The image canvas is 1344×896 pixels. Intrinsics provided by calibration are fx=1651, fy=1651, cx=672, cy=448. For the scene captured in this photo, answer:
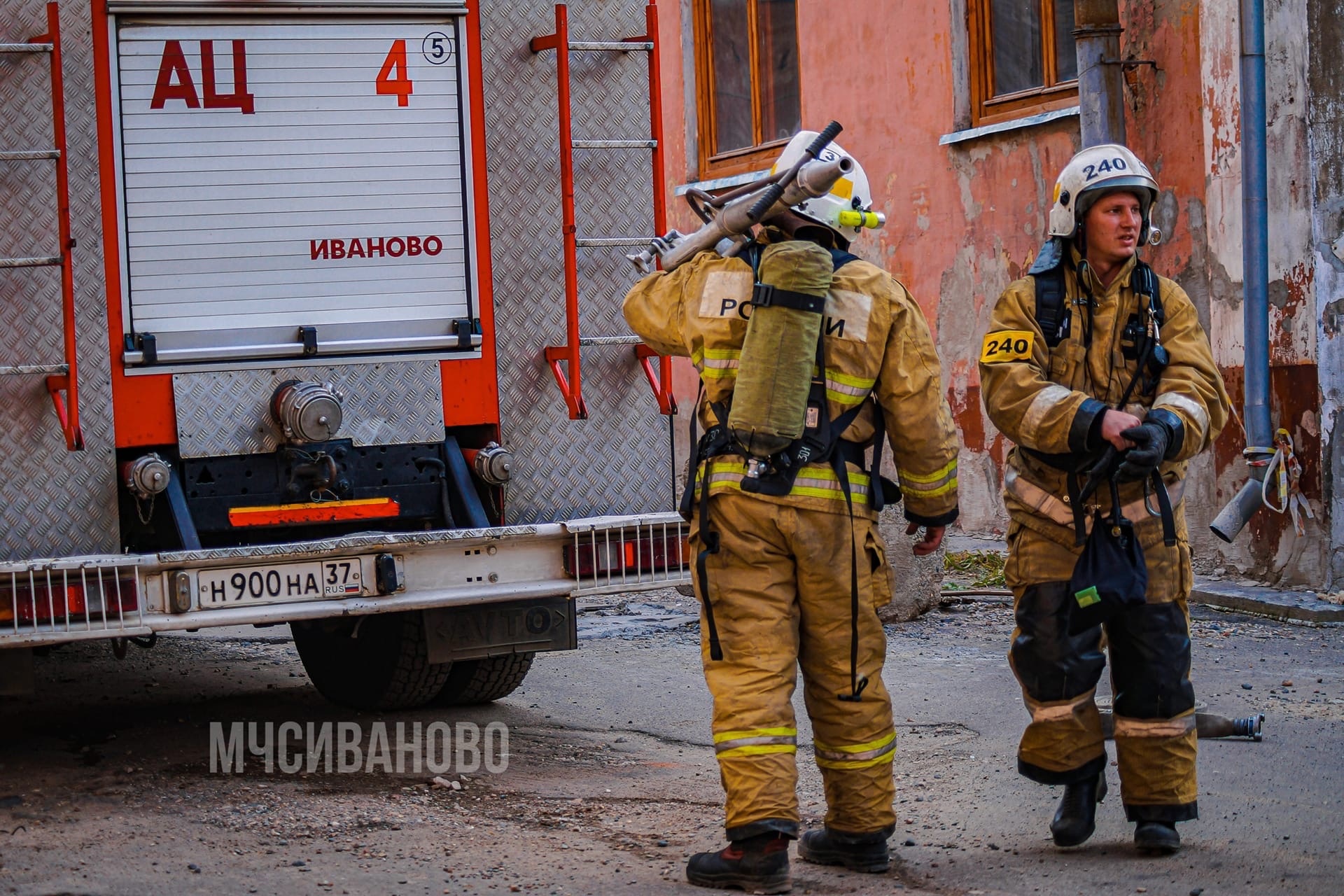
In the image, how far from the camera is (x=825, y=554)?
4191mm

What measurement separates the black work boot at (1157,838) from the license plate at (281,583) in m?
2.52

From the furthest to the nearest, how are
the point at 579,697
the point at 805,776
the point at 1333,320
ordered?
the point at 1333,320 → the point at 579,697 → the point at 805,776

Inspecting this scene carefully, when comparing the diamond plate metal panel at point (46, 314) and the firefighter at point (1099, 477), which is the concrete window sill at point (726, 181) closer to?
the diamond plate metal panel at point (46, 314)

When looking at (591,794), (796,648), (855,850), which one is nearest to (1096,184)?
(796,648)

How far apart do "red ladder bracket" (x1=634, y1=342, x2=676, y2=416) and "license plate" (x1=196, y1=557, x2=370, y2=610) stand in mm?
1311

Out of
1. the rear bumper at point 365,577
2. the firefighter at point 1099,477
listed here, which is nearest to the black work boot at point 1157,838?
the firefighter at point 1099,477

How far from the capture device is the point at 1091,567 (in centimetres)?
427

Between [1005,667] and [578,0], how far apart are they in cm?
327

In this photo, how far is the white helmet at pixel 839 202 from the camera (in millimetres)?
4340

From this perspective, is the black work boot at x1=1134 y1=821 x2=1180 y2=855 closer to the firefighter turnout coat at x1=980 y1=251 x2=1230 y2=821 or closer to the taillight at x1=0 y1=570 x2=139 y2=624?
the firefighter turnout coat at x1=980 y1=251 x2=1230 y2=821

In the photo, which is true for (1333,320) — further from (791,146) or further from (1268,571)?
(791,146)

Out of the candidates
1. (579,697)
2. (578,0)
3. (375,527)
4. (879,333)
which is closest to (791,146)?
(879,333)

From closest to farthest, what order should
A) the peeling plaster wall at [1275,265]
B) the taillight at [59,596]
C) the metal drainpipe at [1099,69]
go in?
1. the taillight at [59,596]
2. the peeling plaster wall at [1275,265]
3. the metal drainpipe at [1099,69]

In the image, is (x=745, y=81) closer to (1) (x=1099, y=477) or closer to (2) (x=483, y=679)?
(2) (x=483, y=679)
